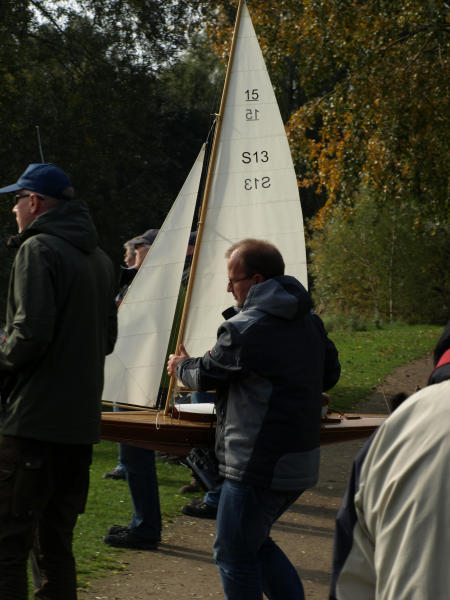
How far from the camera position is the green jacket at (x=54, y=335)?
132 inches

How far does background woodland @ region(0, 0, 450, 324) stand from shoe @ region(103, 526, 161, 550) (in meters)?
3.65

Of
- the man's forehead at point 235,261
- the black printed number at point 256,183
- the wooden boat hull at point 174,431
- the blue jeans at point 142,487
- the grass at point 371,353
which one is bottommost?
the grass at point 371,353

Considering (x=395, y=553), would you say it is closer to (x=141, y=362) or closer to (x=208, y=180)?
(x=141, y=362)

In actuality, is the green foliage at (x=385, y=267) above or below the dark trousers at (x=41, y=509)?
below

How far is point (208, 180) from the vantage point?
655 centimetres

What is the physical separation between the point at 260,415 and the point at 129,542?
8.15ft

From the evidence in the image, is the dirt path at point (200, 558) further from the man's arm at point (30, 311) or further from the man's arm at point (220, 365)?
the man's arm at point (30, 311)

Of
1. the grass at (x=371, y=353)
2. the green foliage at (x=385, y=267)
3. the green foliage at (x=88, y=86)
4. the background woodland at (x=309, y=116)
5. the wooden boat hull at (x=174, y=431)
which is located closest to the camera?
the wooden boat hull at (x=174, y=431)

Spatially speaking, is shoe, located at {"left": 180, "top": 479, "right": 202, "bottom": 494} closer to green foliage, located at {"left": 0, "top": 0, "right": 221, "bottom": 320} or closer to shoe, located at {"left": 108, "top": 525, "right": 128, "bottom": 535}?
shoe, located at {"left": 108, "top": 525, "right": 128, "bottom": 535}

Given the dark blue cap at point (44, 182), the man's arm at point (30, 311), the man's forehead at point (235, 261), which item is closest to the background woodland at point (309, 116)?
the man's forehead at point (235, 261)

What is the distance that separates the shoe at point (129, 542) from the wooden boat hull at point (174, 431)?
841mm

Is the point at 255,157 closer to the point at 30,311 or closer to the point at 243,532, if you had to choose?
the point at 30,311

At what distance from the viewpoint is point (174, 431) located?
190 inches

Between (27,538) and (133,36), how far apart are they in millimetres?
16999
